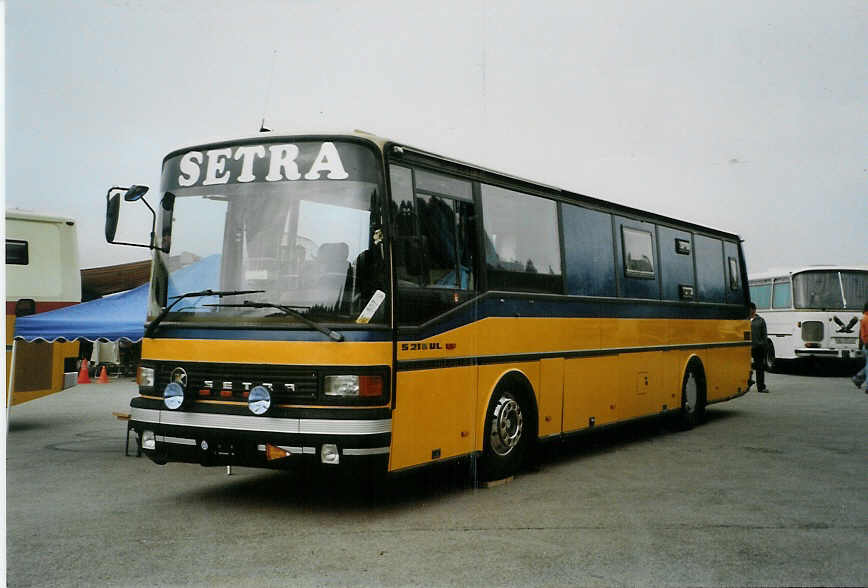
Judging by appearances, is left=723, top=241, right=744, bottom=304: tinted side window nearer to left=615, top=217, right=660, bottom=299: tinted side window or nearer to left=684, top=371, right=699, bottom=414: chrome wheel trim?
left=684, top=371, right=699, bottom=414: chrome wheel trim

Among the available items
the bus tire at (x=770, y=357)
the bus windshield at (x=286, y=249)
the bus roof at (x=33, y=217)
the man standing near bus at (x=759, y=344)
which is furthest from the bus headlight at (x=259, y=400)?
the bus tire at (x=770, y=357)

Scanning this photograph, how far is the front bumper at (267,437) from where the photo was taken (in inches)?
258

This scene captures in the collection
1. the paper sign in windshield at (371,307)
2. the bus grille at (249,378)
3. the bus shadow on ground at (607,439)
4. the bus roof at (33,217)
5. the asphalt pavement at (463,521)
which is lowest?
the asphalt pavement at (463,521)

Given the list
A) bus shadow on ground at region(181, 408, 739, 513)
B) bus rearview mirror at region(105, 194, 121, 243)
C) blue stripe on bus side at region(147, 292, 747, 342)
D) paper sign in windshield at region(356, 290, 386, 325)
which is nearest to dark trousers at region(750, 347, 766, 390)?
blue stripe on bus side at region(147, 292, 747, 342)

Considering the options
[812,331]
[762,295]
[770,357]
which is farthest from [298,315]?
[762,295]

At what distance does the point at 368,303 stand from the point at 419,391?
35.1 inches

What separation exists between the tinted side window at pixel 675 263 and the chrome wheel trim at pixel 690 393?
3.80 feet

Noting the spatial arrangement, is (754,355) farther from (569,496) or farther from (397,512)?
(397,512)

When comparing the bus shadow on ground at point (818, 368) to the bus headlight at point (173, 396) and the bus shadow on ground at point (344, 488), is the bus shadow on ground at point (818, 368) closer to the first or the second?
the bus shadow on ground at point (344, 488)

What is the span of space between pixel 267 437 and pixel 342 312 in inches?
41.3

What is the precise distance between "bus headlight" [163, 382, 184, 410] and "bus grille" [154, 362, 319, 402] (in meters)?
0.08

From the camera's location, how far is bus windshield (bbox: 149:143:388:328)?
6.75 m

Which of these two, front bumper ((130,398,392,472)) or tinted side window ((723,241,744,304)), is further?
tinted side window ((723,241,744,304))

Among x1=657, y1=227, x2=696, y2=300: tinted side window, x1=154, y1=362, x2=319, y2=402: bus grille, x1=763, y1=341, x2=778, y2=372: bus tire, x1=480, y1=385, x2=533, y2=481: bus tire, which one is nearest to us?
x1=154, y1=362, x2=319, y2=402: bus grille
